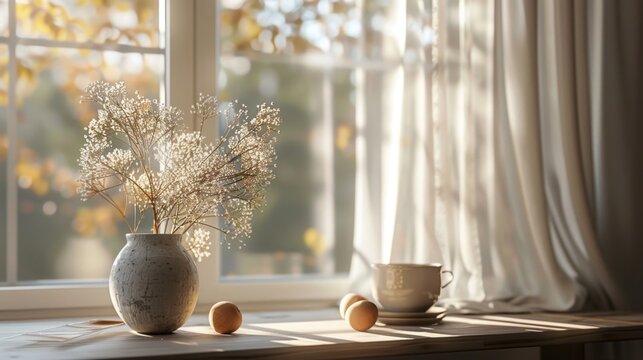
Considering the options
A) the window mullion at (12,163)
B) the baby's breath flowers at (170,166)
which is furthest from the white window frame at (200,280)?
the baby's breath flowers at (170,166)

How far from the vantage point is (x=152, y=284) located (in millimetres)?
1598

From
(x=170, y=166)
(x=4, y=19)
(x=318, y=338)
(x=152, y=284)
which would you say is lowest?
(x=318, y=338)

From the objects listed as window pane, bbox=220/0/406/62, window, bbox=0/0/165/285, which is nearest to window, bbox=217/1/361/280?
window pane, bbox=220/0/406/62

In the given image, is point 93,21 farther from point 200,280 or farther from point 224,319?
point 224,319

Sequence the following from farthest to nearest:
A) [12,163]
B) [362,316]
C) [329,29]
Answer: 1. [329,29]
2. [12,163]
3. [362,316]

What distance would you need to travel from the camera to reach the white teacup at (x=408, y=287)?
181 cm

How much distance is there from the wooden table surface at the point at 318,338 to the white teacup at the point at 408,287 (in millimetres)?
56

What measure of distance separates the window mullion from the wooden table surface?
151 millimetres

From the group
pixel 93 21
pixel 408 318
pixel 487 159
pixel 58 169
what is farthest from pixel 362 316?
pixel 93 21

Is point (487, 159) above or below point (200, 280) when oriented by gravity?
above

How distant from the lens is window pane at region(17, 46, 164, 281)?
200cm

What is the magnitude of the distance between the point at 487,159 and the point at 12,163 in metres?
1.15

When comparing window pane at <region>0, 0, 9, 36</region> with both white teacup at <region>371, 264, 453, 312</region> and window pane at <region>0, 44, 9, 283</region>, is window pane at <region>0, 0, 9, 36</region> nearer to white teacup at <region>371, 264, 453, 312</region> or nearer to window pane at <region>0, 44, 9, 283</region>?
window pane at <region>0, 44, 9, 283</region>

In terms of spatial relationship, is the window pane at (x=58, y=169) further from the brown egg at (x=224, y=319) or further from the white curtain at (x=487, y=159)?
the white curtain at (x=487, y=159)
